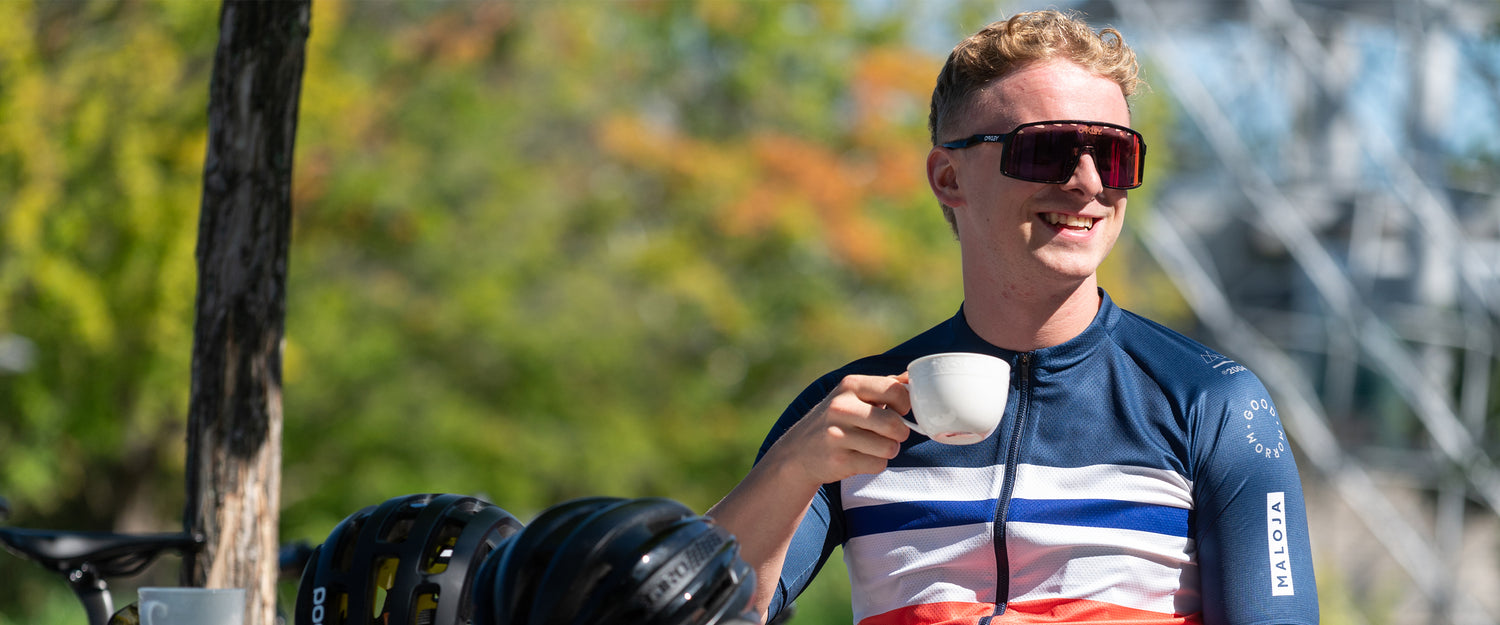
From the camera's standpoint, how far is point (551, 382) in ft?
52.4

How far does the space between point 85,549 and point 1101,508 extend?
2449mm

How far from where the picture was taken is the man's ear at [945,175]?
242 cm

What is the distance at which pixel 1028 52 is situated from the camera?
2285 mm

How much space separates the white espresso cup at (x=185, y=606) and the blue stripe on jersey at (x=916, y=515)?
3.38 ft

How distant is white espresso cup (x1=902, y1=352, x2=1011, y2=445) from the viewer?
1.84m

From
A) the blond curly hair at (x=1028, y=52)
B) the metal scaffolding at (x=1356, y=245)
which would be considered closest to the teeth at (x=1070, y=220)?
the blond curly hair at (x=1028, y=52)

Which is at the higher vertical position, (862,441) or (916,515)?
(862,441)

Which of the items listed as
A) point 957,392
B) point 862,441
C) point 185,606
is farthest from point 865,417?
point 185,606

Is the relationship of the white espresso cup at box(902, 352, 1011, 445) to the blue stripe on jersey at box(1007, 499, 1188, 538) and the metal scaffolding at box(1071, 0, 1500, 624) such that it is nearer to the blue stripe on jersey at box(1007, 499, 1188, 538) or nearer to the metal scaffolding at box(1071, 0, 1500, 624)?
the blue stripe on jersey at box(1007, 499, 1188, 538)

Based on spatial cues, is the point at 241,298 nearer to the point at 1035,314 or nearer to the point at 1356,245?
the point at 1035,314

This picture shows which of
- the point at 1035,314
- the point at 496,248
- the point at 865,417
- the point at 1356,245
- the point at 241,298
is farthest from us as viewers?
the point at 1356,245

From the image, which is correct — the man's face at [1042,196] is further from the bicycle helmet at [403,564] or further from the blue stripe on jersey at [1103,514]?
the bicycle helmet at [403,564]

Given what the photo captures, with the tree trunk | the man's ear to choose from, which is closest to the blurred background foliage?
the tree trunk

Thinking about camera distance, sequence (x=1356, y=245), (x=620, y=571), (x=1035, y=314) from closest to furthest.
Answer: (x=620, y=571) → (x=1035, y=314) → (x=1356, y=245)
